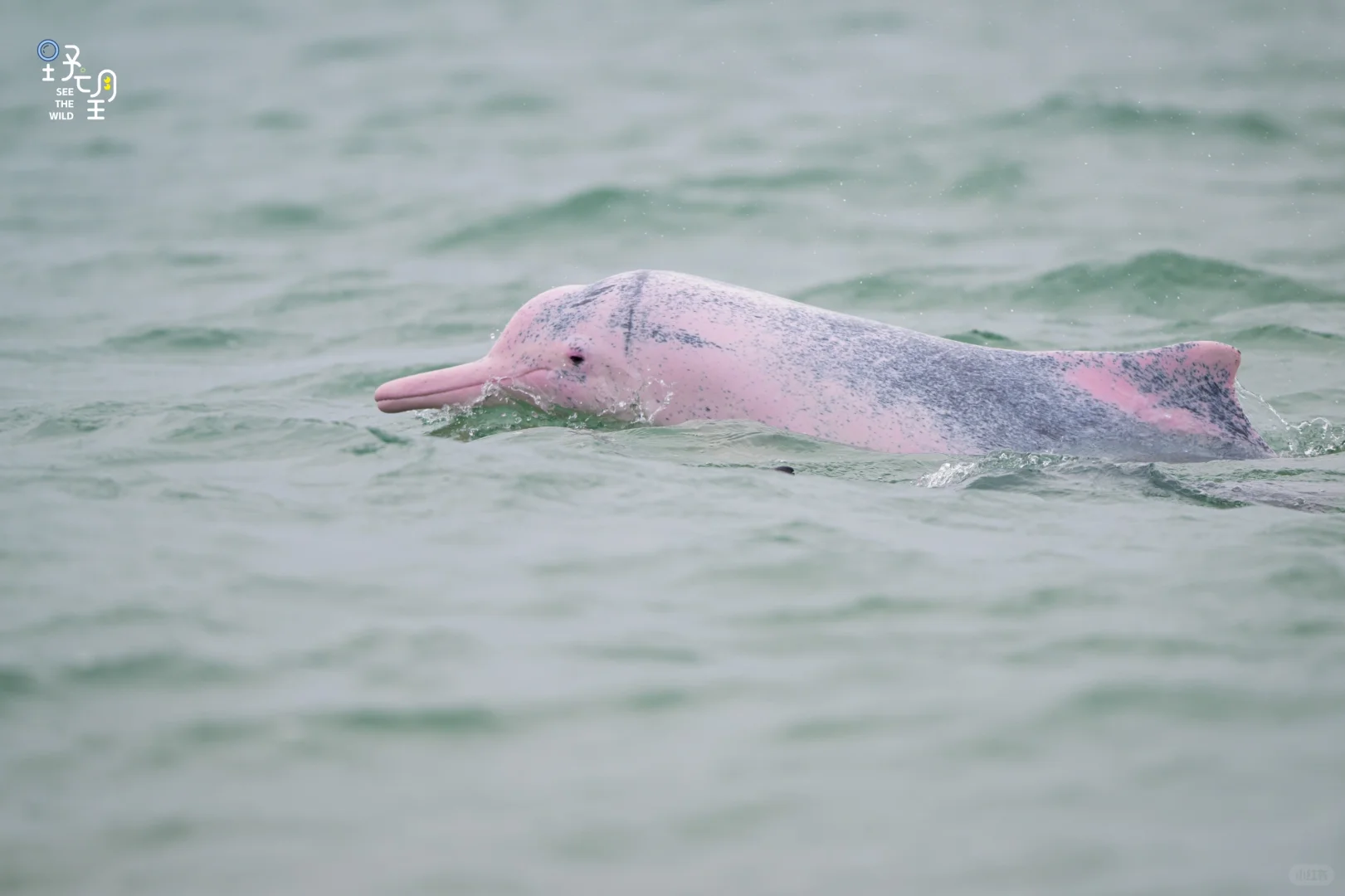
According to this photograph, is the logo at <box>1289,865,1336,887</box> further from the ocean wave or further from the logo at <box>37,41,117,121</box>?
the logo at <box>37,41,117,121</box>

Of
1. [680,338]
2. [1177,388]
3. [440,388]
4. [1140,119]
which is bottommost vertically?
[440,388]

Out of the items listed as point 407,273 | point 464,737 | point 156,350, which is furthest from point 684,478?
point 407,273

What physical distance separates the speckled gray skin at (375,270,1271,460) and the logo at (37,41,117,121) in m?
14.8

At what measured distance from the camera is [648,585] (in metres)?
5.75

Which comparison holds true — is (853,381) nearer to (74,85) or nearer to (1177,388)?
(1177,388)

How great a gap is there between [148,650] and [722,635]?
2.06 metres

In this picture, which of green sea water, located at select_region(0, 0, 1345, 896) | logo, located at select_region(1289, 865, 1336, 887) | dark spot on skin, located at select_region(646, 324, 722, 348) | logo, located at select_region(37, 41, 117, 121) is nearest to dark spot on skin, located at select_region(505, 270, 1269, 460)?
dark spot on skin, located at select_region(646, 324, 722, 348)

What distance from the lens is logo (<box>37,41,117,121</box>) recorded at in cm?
2027

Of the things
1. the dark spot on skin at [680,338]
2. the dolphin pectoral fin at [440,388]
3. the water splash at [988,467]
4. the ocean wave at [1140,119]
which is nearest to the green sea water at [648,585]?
the water splash at [988,467]

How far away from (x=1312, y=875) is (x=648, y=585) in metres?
2.74

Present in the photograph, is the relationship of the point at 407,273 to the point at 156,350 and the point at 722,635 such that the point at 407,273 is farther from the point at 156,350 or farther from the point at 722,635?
the point at 722,635

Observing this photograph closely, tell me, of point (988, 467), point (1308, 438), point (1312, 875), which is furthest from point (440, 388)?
point (1312, 875)

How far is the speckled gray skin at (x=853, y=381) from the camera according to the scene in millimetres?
7492

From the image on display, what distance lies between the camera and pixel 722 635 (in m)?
5.24
